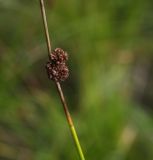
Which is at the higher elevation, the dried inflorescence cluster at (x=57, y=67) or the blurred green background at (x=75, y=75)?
the dried inflorescence cluster at (x=57, y=67)

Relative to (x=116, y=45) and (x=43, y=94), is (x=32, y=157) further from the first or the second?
(x=116, y=45)

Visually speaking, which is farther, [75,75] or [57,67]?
[75,75]

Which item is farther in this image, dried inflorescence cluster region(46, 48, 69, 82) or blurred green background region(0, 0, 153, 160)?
blurred green background region(0, 0, 153, 160)

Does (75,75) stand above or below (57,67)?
below

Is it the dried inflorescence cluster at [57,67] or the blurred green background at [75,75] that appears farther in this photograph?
the blurred green background at [75,75]

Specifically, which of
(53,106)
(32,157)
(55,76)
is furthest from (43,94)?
(55,76)
